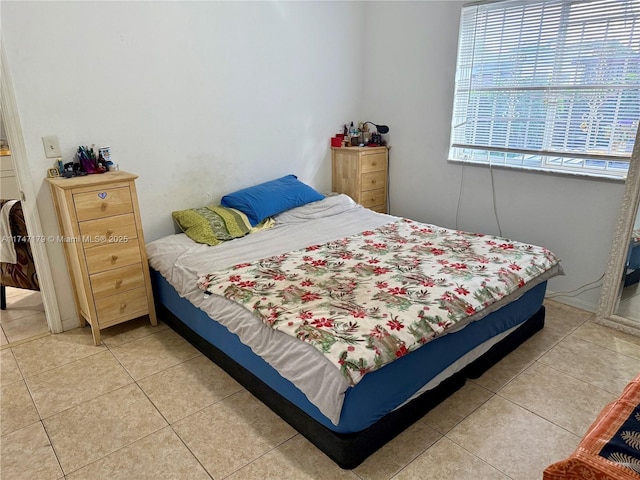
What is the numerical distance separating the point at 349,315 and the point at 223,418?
0.78 m

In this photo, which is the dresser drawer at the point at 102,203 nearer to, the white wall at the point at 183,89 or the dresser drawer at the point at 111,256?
the dresser drawer at the point at 111,256

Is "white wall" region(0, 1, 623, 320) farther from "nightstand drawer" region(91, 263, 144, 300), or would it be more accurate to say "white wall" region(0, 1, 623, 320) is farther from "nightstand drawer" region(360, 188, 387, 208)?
"nightstand drawer" region(91, 263, 144, 300)

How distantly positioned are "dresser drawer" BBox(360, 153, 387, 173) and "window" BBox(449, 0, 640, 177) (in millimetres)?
671

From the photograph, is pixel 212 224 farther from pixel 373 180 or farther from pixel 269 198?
pixel 373 180

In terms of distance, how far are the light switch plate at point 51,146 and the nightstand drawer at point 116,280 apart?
0.76 m

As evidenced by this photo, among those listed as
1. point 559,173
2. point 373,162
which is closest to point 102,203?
point 373,162

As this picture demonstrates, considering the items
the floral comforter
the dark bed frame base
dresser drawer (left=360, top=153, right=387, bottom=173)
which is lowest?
the dark bed frame base

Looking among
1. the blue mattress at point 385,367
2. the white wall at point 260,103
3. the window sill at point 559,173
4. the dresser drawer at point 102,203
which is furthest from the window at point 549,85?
the dresser drawer at point 102,203

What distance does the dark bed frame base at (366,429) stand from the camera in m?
1.72

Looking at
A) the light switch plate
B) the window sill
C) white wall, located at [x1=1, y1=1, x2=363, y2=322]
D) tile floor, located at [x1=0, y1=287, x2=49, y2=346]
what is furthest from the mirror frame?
tile floor, located at [x1=0, y1=287, x2=49, y2=346]

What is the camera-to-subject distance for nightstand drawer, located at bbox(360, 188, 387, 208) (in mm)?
3957

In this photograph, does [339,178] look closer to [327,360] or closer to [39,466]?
[327,360]

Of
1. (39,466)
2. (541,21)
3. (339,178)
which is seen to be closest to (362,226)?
(339,178)

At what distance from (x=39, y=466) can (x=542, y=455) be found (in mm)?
2064
